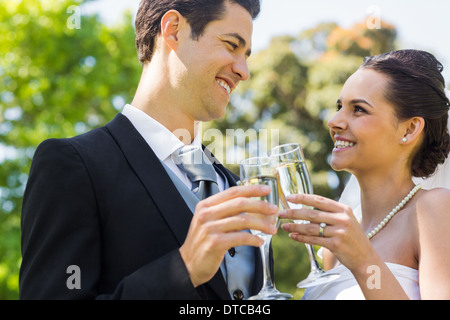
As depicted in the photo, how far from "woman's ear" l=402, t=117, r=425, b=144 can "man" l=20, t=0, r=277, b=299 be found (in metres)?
1.19

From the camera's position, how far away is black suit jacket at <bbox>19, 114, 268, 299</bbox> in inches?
88.2

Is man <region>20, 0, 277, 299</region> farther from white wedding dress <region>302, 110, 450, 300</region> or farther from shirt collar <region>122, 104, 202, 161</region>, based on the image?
white wedding dress <region>302, 110, 450, 300</region>

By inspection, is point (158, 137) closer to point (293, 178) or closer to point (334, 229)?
point (293, 178)

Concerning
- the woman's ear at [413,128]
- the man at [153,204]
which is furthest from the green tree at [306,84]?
the man at [153,204]

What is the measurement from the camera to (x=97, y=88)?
45.0 ft

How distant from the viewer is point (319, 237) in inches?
92.0

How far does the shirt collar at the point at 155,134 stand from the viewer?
10.0 ft

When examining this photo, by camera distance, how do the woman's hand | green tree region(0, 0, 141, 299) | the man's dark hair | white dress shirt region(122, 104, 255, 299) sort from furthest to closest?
1. green tree region(0, 0, 141, 299)
2. the man's dark hair
3. white dress shirt region(122, 104, 255, 299)
4. the woman's hand

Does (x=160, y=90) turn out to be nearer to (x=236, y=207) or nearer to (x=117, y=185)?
(x=117, y=185)

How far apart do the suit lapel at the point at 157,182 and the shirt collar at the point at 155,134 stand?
16 cm

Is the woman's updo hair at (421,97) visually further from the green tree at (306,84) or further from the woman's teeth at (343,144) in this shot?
the green tree at (306,84)

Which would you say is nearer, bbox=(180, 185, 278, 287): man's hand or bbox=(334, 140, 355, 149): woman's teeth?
bbox=(180, 185, 278, 287): man's hand

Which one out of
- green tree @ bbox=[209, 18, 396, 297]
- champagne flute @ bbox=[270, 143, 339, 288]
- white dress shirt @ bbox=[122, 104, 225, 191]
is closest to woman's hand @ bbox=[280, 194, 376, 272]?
champagne flute @ bbox=[270, 143, 339, 288]
